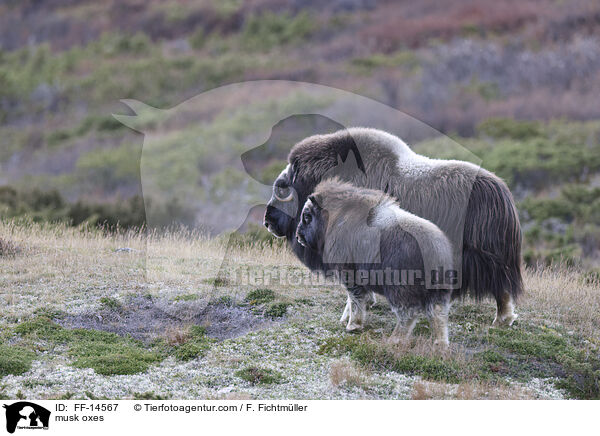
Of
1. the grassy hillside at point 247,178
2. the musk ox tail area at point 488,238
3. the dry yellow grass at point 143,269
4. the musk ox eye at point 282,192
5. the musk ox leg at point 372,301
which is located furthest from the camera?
the dry yellow grass at point 143,269

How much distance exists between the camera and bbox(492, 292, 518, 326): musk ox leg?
22.7 feet

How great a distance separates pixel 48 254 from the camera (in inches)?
350

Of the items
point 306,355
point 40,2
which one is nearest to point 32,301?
point 306,355

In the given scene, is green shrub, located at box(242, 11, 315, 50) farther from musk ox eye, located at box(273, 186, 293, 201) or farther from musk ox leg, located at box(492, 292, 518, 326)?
musk ox leg, located at box(492, 292, 518, 326)

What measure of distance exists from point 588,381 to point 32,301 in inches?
214

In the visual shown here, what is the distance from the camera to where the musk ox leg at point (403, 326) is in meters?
6.27

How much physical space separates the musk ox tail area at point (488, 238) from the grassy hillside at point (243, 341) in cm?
60

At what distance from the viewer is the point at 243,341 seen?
257 inches

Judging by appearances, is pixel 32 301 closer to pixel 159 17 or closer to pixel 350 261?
pixel 350 261

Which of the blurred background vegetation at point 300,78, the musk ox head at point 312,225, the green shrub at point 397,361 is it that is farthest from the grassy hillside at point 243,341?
the blurred background vegetation at point 300,78

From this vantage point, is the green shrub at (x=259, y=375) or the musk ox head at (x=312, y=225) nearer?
the green shrub at (x=259, y=375)

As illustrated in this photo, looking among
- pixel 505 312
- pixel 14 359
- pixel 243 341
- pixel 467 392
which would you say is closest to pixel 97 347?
pixel 14 359

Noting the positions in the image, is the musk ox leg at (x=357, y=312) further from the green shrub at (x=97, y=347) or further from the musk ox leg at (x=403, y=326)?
the green shrub at (x=97, y=347)
